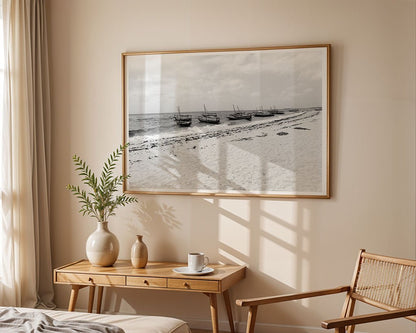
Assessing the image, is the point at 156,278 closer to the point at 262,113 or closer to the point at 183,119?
the point at 183,119

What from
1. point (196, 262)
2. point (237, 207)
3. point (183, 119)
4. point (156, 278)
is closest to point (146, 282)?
point (156, 278)

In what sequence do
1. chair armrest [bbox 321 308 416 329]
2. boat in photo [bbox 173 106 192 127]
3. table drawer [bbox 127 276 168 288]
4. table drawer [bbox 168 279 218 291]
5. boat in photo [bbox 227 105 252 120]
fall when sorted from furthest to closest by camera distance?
1. boat in photo [bbox 173 106 192 127]
2. boat in photo [bbox 227 105 252 120]
3. table drawer [bbox 127 276 168 288]
4. table drawer [bbox 168 279 218 291]
5. chair armrest [bbox 321 308 416 329]

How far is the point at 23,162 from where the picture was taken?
165 inches

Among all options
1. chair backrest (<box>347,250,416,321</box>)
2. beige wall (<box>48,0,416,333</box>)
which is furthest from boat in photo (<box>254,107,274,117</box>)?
chair backrest (<box>347,250,416,321</box>)

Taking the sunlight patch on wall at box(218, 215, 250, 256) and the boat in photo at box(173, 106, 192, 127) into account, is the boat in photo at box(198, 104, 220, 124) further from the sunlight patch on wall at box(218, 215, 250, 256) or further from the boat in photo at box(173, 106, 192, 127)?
the sunlight patch on wall at box(218, 215, 250, 256)

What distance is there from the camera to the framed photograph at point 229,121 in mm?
4023

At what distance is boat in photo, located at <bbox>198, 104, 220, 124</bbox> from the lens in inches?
165

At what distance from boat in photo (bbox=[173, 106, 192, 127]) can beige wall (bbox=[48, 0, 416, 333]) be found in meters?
0.47

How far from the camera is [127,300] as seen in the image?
4.41m

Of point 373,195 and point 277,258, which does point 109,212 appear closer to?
point 277,258

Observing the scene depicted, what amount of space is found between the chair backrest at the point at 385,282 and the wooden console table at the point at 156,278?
3.02 ft

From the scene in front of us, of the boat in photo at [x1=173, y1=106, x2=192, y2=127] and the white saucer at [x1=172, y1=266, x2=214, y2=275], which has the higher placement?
the boat in photo at [x1=173, y1=106, x2=192, y2=127]

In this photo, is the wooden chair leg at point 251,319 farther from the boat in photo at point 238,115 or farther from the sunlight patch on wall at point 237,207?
the boat in photo at point 238,115

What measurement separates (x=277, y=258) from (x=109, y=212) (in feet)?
4.17
